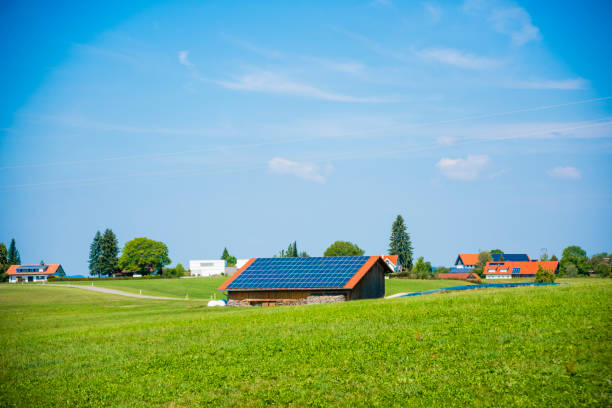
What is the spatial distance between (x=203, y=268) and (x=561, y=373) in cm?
15352

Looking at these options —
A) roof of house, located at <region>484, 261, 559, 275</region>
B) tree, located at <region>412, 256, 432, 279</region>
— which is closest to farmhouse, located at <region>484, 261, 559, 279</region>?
roof of house, located at <region>484, 261, 559, 275</region>

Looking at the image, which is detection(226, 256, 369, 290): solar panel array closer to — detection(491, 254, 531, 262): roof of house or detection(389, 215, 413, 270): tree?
detection(389, 215, 413, 270): tree

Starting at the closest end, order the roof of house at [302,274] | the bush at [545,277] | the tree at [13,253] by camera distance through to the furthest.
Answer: the roof of house at [302,274]
the bush at [545,277]
the tree at [13,253]

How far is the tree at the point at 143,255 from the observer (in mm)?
149000

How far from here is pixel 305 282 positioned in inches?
1918

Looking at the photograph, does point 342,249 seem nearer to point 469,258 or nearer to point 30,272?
point 469,258

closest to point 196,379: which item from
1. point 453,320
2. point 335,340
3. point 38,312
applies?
point 335,340

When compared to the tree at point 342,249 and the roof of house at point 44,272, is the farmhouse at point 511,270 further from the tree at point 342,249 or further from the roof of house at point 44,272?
the roof of house at point 44,272

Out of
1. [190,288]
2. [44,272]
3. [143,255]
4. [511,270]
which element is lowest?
[190,288]

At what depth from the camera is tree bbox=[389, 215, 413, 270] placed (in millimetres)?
137000

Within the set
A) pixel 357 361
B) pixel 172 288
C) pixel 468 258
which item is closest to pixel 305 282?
pixel 357 361

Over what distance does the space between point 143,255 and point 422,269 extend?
3236 inches

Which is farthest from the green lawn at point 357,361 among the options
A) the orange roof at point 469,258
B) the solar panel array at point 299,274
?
the orange roof at point 469,258

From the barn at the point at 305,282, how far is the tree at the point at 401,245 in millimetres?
84352
